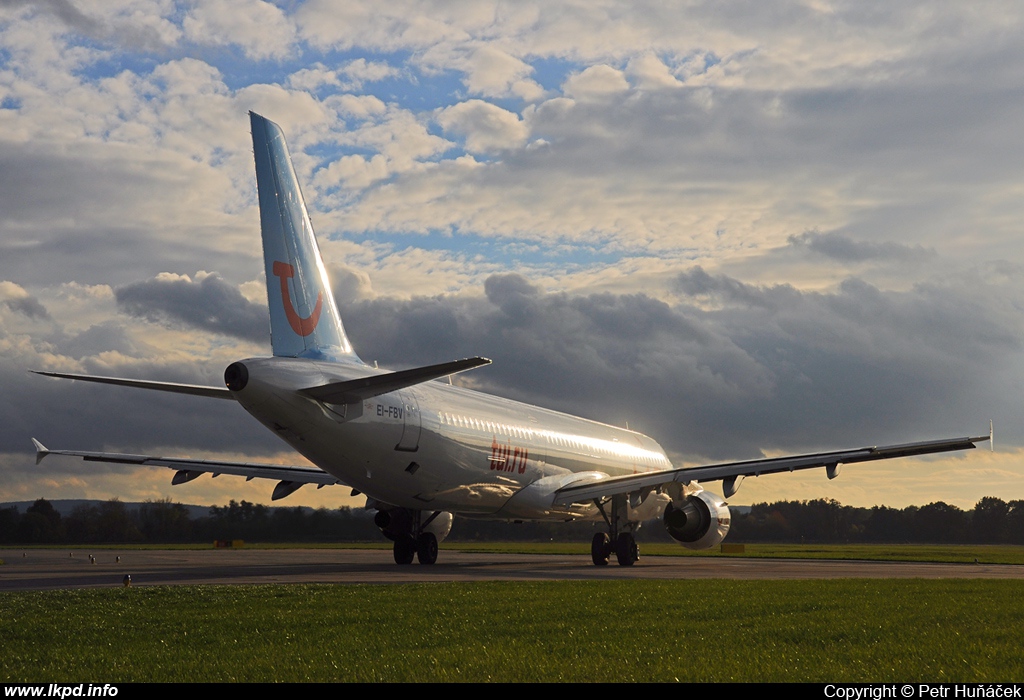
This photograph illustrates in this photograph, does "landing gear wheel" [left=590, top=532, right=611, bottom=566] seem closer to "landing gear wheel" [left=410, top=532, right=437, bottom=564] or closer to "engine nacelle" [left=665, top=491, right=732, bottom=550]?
"engine nacelle" [left=665, top=491, right=732, bottom=550]

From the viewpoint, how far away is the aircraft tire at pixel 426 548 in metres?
28.1

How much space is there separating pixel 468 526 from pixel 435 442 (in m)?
34.5

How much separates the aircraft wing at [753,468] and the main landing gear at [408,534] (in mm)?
4745

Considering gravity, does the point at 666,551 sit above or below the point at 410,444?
below

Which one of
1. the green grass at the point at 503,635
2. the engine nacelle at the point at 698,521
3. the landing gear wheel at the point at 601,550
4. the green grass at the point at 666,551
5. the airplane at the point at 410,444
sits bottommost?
the green grass at the point at 666,551

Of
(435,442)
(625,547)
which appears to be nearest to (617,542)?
(625,547)

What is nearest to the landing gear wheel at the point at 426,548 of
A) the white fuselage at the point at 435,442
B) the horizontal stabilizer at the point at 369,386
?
the white fuselage at the point at 435,442

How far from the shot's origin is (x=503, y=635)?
10344 millimetres

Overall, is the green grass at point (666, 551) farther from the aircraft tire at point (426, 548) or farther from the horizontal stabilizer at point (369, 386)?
the horizontal stabilizer at point (369, 386)

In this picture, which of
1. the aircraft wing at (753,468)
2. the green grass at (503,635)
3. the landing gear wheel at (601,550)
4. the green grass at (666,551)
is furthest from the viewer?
the green grass at (666,551)

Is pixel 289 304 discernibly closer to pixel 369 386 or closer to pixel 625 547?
pixel 369 386

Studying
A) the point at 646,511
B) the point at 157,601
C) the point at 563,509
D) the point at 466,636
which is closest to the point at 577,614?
the point at 466,636

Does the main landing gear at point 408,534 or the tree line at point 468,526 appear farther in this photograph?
the tree line at point 468,526
